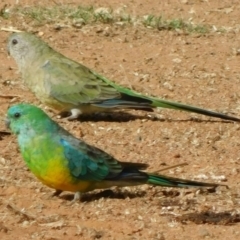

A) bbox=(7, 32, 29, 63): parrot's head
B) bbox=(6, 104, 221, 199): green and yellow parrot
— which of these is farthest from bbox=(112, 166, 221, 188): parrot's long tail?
bbox=(7, 32, 29, 63): parrot's head

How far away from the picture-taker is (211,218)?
735cm

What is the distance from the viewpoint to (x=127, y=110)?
10.2 metres

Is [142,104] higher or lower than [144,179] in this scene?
lower

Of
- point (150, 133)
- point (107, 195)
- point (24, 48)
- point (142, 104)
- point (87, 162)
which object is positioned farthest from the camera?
point (24, 48)

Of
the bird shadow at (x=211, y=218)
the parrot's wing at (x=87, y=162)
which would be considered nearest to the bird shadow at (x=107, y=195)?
the parrot's wing at (x=87, y=162)

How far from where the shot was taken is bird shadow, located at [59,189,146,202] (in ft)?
25.0

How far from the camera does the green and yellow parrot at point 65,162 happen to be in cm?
722

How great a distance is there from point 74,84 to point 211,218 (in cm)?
281

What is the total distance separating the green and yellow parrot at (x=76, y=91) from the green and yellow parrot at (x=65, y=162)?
2106mm

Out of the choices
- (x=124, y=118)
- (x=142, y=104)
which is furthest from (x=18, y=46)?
(x=142, y=104)

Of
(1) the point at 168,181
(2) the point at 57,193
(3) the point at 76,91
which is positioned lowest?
(3) the point at 76,91

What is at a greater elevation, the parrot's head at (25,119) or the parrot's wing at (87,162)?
the parrot's head at (25,119)

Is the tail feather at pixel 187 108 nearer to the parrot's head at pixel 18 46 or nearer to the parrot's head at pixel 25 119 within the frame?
the parrot's head at pixel 18 46

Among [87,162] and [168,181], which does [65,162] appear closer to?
[87,162]
